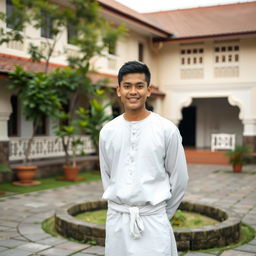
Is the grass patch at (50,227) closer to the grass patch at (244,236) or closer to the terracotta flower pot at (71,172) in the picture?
the grass patch at (244,236)

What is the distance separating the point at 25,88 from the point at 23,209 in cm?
348

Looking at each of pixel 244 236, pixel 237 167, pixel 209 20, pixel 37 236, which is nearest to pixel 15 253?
pixel 37 236

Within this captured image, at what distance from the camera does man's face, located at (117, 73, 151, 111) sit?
2453 mm

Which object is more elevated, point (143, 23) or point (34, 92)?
point (143, 23)

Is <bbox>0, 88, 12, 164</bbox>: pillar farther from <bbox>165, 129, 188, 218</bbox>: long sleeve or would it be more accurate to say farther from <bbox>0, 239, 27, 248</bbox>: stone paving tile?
<bbox>165, 129, 188, 218</bbox>: long sleeve

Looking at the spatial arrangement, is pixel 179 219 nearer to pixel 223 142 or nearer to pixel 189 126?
pixel 223 142

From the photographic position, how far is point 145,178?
239 cm

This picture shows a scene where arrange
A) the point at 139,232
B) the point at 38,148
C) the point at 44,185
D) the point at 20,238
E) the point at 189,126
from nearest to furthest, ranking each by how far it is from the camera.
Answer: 1. the point at 139,232
2. the point at 20,238
3. the point at 44,185
4. the point at 38,148
5. the point at 189,126

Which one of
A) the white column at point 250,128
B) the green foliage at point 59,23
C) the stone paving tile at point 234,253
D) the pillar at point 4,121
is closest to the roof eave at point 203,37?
the white column at point 250,128

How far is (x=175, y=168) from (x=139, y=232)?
1.46 ft

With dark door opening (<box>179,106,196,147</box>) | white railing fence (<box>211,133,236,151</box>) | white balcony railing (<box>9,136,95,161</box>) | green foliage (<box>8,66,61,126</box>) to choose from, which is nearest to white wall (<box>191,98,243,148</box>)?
dark door opening (<box>179,106,196,147</box>)

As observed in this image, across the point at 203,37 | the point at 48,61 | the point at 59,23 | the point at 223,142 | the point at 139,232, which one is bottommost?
the point at 223,142

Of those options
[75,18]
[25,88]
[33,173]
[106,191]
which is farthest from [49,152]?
[106,191]

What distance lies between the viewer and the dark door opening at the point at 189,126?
20578 mm
